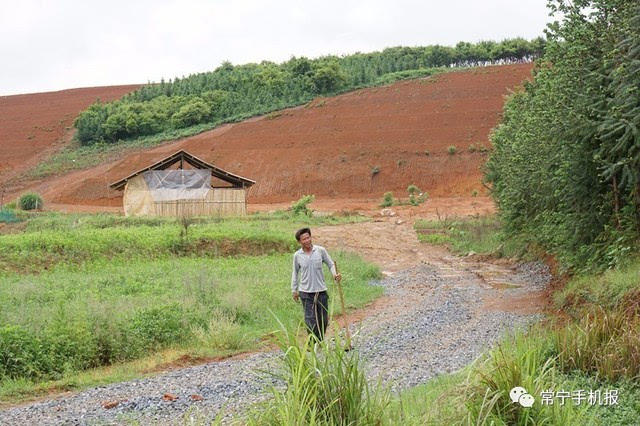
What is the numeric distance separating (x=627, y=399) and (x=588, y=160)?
28.9ft

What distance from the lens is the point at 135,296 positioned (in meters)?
16.6

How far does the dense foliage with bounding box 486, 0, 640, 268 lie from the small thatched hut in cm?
2591

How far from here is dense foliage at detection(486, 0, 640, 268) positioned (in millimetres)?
12828

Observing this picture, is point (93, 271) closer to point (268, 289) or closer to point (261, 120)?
point (268, 289)

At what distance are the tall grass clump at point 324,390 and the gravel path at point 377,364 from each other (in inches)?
11.0

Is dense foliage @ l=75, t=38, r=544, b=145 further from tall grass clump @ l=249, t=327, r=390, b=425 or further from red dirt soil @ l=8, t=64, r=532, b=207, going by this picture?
tall grass clump @ l=249, t=327, r=390, b=425

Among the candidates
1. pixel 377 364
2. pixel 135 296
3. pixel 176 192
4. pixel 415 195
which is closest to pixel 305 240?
pixel 377 364

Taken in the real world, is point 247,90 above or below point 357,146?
above

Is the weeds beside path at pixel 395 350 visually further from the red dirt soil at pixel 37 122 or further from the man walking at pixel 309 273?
the red dirt soil at pixel 37 122

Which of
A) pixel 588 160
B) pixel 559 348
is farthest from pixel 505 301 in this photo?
pixel 559 348

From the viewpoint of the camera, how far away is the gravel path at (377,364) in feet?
28.6

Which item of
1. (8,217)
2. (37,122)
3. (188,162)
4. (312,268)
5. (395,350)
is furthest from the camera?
(37,122)

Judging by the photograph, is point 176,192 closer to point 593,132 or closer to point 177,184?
point 177,184

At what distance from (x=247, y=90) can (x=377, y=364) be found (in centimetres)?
8268
